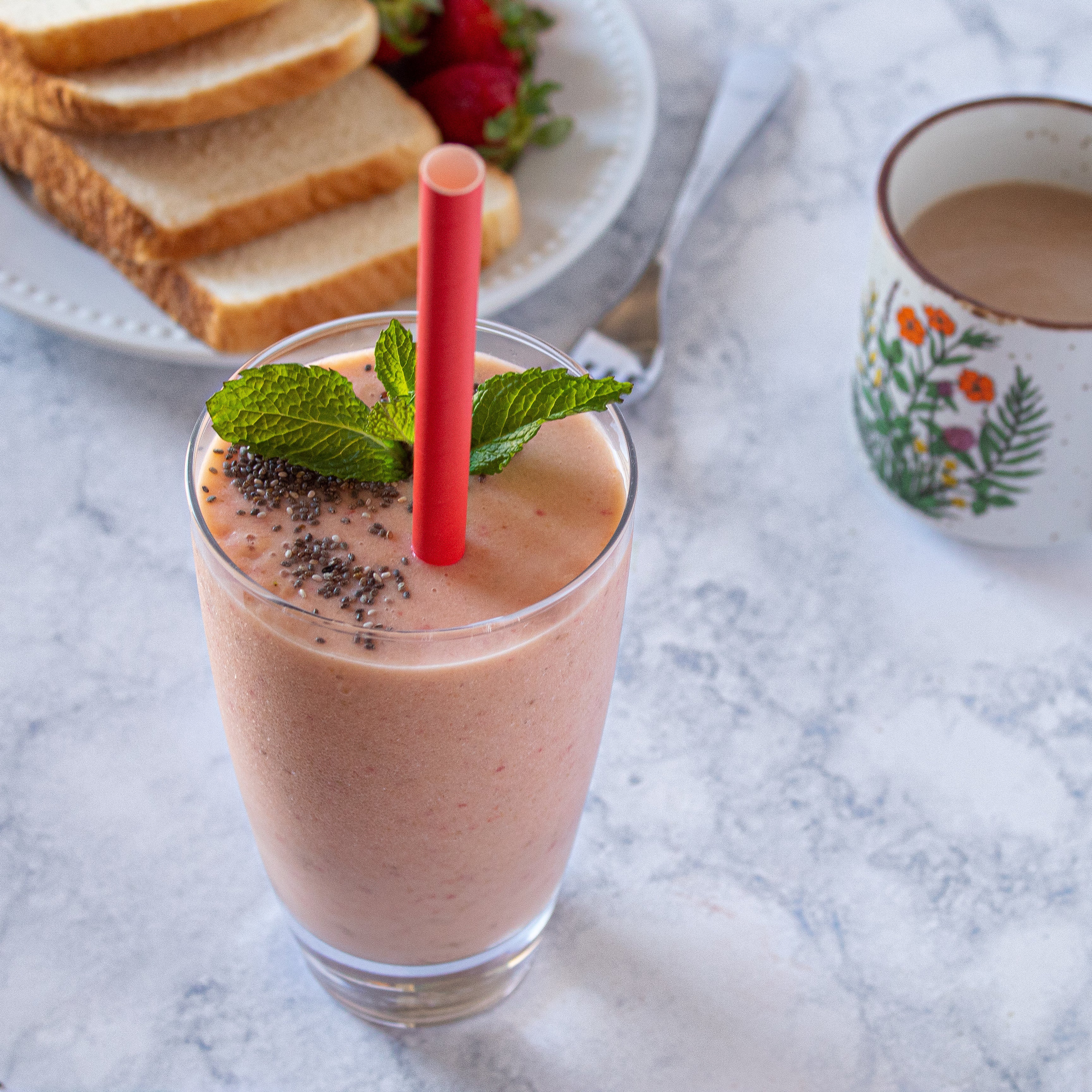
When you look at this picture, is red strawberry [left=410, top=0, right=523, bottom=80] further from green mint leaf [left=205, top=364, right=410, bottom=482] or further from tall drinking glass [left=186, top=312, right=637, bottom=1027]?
green mint leaf [left=205, top=364, right=410, bottom=482]

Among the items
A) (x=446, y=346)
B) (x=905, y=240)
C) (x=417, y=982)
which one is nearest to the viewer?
(x=446, y=346)

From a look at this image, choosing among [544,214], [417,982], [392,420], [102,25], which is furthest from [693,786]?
[102,25]

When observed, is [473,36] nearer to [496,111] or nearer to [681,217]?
[496,111]

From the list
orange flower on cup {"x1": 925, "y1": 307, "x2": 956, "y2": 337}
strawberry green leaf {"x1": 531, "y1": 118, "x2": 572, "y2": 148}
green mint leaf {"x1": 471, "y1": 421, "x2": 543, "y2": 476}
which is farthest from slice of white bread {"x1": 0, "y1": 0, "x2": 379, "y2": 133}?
green mint leaf {"x1": 471, "y1": 421, "x2": 543, "y2": 476}

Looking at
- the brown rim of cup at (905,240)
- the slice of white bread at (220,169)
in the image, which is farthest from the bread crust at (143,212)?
the brown rim of cup at (905,240)

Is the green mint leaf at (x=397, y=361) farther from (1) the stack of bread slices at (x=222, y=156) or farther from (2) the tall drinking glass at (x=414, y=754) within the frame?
(1) the stack of bread slices at (x=222, y=156)
